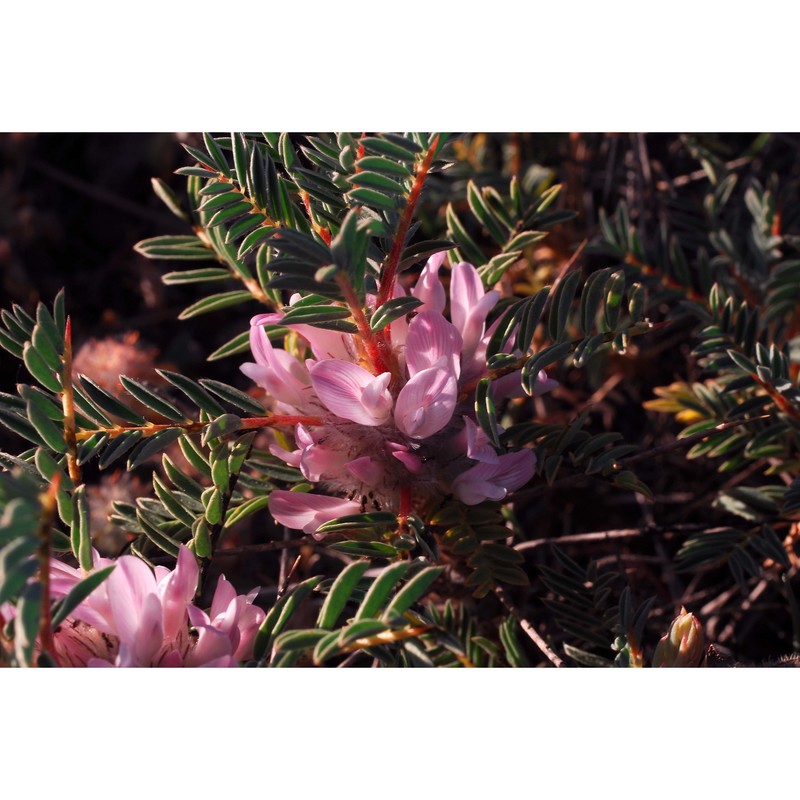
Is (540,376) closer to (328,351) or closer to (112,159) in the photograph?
(328,351)

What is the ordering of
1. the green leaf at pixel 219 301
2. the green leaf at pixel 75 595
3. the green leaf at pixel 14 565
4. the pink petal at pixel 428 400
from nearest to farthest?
the green leaf at pixel 14 565, the green leaf at pixel 75 595, the pink petal at pixel 428 400, the green leaf at pixel 219 301

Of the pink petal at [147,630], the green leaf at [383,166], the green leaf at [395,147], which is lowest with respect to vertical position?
the pink petal at [147,630]

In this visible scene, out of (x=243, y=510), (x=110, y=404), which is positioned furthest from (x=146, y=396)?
(x=243, y=510)

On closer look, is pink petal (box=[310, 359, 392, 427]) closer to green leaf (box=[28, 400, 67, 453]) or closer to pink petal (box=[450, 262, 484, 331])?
pink petal (box=[450, 262, 484, 331])

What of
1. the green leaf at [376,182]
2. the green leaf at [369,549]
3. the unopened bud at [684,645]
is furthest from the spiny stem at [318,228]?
the unopened bud at [684,645]

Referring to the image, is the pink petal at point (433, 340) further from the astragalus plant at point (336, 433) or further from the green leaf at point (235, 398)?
the green leaf at point (235, 398)
